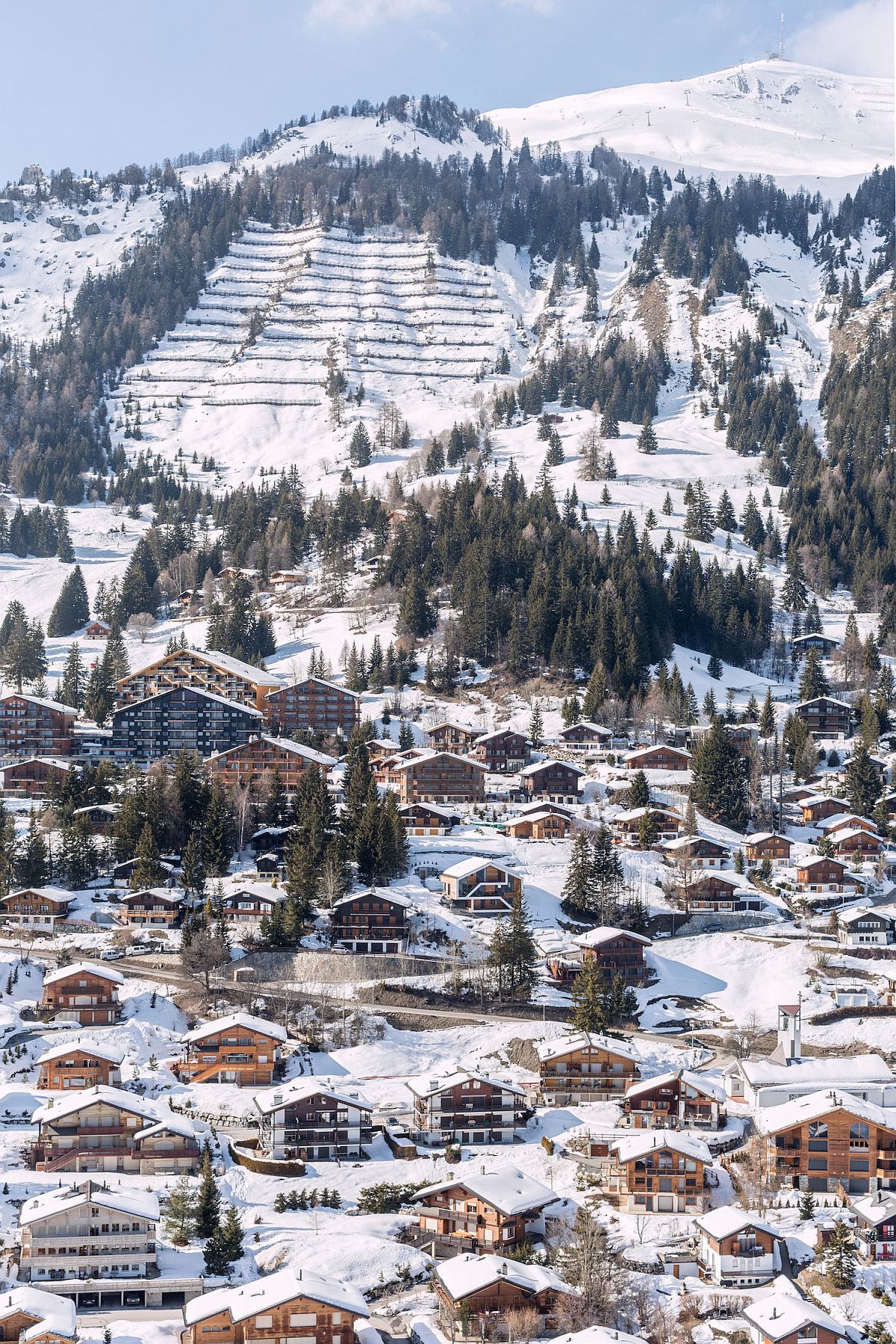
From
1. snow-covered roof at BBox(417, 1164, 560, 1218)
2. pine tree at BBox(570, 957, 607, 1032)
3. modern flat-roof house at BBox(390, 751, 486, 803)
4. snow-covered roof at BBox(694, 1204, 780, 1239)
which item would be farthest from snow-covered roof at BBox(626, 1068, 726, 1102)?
modern flat-roof house at BBox(390, 751, 486, 803)

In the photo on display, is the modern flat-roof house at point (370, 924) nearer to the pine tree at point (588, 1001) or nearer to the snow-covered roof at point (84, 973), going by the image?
the pine tree at point (588, 1001)

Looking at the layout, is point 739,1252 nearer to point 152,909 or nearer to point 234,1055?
point 234,1055

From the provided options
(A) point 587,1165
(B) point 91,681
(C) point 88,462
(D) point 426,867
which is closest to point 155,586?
(B) point 91,681

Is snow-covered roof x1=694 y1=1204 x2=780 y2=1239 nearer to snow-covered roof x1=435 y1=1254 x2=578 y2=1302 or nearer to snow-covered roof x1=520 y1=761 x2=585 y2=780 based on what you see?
snow-covered roof x1=435 y1=1254 x2=578 y2=1302

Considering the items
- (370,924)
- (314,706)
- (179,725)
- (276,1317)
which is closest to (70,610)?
(179,725)

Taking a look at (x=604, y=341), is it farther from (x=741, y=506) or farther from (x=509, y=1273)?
(x=509, y=1273)

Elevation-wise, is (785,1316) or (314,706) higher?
(314,706)
